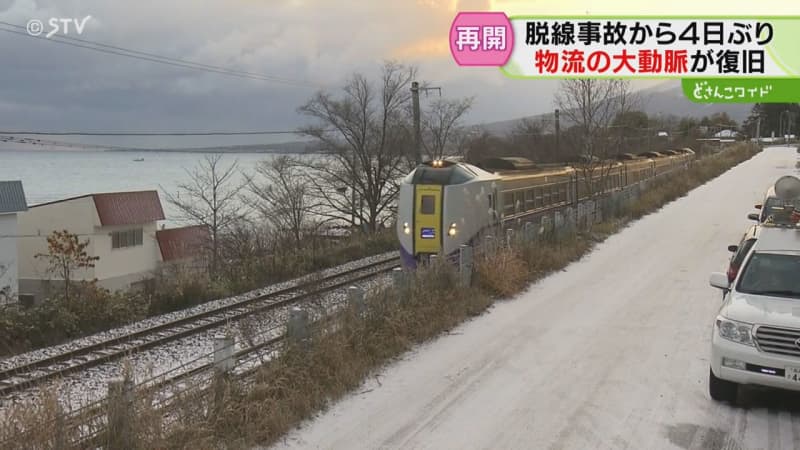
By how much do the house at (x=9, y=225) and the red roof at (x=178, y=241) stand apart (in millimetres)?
10981

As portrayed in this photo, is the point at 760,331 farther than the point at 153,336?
No

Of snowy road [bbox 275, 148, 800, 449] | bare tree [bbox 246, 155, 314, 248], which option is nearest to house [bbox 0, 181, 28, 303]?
bare tree [bbox 246, 155, 314, 248]

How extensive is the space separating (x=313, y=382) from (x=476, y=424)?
75.1 inches

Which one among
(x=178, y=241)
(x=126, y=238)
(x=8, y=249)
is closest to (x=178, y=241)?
(x=178, y=241)

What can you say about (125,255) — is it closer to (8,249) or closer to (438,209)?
(8,249)

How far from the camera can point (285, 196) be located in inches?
1705

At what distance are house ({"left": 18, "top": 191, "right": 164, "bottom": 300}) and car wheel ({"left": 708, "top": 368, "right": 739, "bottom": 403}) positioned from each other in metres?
32.3

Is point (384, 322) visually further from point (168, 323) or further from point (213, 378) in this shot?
point (168, 323)

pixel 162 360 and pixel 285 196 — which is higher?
pixel 285 196

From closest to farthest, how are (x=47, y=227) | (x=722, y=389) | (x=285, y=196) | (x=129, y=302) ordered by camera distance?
(x=722, y=389)
(x=129, y=302)
(x=47, y=227)
(x=285, y=196)

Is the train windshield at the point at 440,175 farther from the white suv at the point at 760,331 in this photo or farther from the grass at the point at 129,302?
the white suv at the point at 760,331

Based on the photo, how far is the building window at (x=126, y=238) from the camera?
37.4 meters

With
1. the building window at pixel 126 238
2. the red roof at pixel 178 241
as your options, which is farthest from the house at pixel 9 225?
the red roof at pixel 178 241

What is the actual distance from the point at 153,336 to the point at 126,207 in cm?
2780
